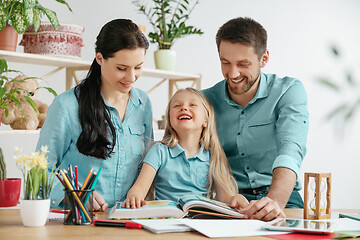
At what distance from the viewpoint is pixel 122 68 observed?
1.78m

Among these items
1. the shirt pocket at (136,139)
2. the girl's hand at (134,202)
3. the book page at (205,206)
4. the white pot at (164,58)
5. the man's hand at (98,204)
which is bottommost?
the man's hand at (98,204)

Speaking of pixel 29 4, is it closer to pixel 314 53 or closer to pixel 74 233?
pixel 74 233

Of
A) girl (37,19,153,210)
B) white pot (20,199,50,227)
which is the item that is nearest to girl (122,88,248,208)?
girl (37,19,153,210)

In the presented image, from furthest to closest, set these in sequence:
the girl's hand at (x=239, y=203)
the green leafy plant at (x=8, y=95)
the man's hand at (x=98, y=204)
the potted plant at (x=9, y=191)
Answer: the green leafy plant at (x=8, y=95) < the potted plant at (x=9, y=191) < the man's hand at (x=98, y=204) < the girl's hand at (x=239, y=203)

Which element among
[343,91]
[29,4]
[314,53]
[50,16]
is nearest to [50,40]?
[50,16]

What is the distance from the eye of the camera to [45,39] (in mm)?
2807

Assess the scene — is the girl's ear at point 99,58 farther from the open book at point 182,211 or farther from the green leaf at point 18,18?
the green leaf at point 18,18

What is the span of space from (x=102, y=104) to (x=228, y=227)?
0.82 metres

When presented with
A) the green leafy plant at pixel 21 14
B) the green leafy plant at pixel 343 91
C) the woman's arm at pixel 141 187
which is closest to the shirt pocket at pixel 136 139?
the woman's arm at pixel 141 187

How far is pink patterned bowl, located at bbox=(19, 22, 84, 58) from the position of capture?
2.79m

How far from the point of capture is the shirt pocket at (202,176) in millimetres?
1879

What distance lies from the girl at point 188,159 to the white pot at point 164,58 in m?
1.41

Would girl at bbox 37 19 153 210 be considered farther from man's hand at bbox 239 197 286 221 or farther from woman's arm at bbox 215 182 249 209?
man's hand at bbox 239 197 286 221

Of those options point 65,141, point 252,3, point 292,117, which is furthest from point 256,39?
point 252,3
